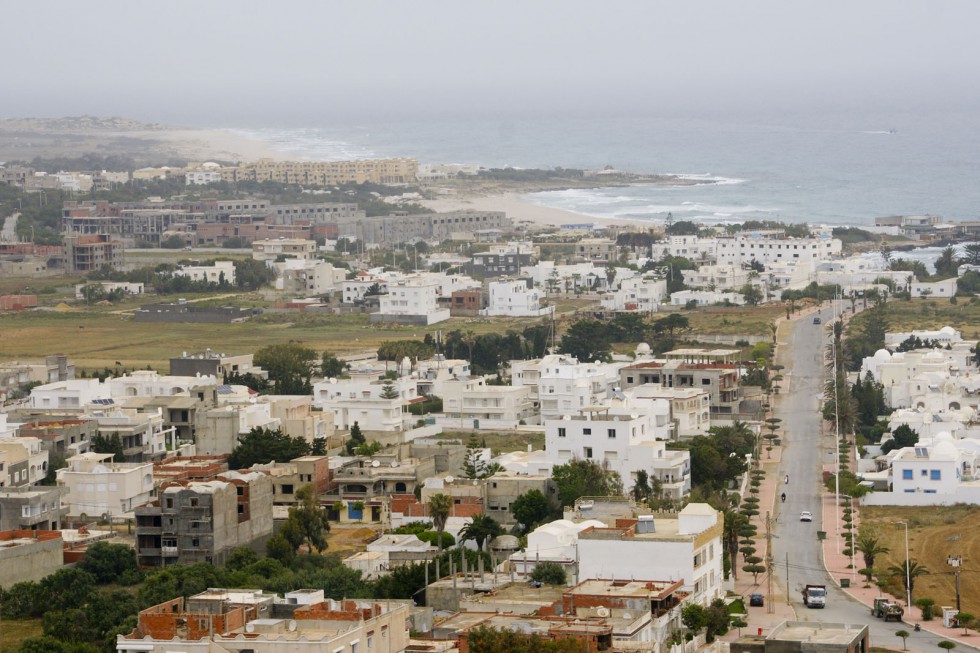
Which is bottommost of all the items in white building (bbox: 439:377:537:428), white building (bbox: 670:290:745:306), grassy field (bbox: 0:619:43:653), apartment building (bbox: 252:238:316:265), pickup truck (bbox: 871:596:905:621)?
pickup truck (bbox: 871:596:905:621)

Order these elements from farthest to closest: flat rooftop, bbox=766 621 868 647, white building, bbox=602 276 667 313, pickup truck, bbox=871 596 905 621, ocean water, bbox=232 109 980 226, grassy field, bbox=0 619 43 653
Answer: ocean water, bbox=232 109 980 226 → white building, bbox=602 276 667 313 → pickup truck, bbox=871 596 905 621 → grassy field, bbox=0 619 43 653 → flat rooftop, bbox=766 621 868 647

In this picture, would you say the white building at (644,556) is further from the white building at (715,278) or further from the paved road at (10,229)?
the paved road at (10,229)

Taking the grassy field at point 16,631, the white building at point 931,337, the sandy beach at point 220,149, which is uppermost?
the sandy beach at point 220,149

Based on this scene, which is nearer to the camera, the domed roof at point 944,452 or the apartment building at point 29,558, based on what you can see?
the apartment building at point 29,558

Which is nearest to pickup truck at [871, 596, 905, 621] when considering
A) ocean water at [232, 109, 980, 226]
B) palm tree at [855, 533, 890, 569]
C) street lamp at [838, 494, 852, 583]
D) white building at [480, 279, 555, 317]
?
street lamp at [838, 494, 852, 583]

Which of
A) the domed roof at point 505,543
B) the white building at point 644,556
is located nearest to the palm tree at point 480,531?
the domed roof at point 505,543

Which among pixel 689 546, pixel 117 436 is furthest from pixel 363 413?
pixel 689 546

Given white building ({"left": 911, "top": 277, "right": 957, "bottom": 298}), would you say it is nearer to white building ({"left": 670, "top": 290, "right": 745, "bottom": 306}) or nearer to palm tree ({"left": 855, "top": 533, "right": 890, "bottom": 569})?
white building ({"left": 670, "top": 290, "right": 745, "bottom": 306})
